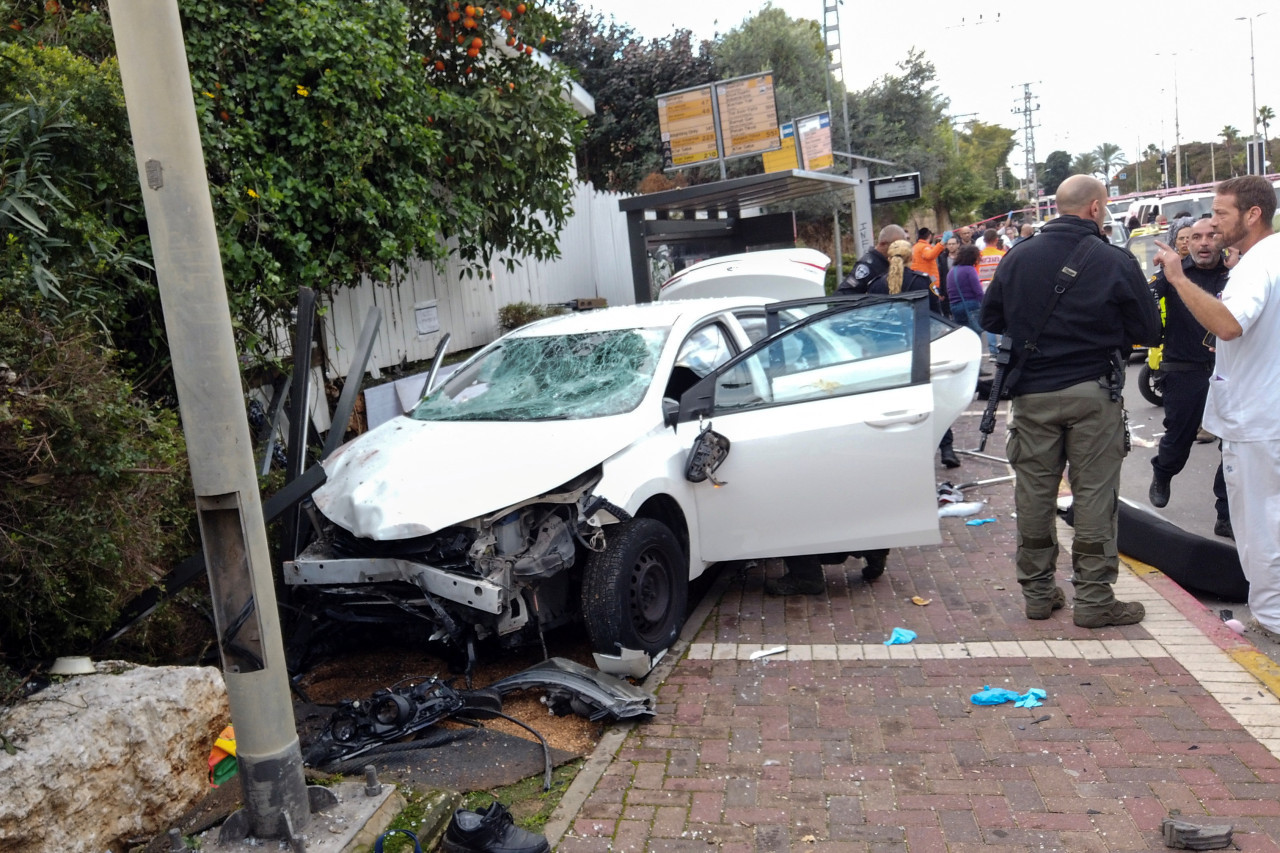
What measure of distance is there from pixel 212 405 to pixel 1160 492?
6607 mm

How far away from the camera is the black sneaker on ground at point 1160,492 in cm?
727

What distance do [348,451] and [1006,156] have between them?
363ft

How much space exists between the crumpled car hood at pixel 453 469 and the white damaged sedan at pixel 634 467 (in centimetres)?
1

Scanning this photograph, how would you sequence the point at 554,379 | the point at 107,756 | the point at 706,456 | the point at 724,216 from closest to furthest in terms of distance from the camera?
1. the point at 107,756
2. the point at 706,456
3. the point at 554,379
4. the point at 724,216

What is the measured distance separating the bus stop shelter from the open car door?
19.0 ft

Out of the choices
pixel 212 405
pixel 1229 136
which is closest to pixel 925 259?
pixel 212 405

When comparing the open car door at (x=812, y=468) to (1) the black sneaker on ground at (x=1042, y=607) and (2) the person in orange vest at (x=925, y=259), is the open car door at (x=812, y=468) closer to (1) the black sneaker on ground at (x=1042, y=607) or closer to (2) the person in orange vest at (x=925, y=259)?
(1) the black sneaker on ground at (x=1042, y=607)

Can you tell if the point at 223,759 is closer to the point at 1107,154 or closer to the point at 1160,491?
the point at 1160,491

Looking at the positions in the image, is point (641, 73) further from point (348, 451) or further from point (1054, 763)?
point (1054, 763)

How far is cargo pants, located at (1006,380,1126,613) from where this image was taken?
4977 mm

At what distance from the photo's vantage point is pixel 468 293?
408 inches

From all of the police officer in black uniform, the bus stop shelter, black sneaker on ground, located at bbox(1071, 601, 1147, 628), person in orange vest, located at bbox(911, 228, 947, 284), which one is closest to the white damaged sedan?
black sneaker on ground, located at bbox(1071, 601, 1147, 628)

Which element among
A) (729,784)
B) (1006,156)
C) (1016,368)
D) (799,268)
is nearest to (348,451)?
(729,784)

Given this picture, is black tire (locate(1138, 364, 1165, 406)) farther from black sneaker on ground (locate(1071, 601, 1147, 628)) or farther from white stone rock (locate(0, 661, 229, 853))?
white stone rock (locate(0, 661, 229, 853))
